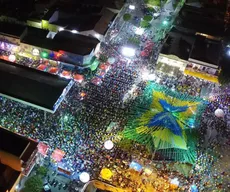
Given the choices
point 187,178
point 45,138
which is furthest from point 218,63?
point 45,138

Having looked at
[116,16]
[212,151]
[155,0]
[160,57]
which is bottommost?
[212,151]

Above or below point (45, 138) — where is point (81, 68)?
above

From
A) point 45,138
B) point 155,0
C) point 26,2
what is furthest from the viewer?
point 155,0

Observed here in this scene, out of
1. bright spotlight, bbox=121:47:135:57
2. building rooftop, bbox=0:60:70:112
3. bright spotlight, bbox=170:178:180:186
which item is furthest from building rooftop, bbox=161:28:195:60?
bright spotlight, bbox=170:178:180:186

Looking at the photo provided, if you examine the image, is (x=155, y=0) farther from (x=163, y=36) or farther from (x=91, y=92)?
(x=91, y=92)

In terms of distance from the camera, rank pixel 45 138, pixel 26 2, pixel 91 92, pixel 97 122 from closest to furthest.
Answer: pixel 45 138
pixel 97 122
pixel 91 92
pixel 26 2

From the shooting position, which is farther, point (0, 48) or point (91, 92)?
point (0, 48)
